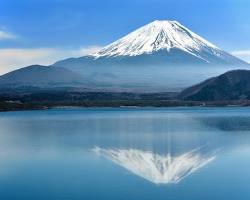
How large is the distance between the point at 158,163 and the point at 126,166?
125 centimetres

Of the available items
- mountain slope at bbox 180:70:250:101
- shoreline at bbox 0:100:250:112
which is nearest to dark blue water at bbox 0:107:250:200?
shoreline at bbox 0:100:250:112

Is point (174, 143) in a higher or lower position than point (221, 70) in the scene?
lower

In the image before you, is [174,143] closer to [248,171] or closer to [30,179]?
[248,171]

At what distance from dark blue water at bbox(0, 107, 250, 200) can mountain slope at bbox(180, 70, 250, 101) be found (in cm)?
5992

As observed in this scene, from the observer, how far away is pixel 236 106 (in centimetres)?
7888

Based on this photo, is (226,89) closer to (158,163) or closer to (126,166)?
(158,163)

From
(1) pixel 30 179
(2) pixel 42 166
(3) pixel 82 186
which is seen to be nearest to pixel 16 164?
(2) pixel 42 166

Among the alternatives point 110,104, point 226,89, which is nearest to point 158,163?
point 110,104

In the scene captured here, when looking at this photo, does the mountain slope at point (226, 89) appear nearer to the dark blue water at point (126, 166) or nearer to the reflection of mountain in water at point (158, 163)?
the dark blue water at point (126, 166)

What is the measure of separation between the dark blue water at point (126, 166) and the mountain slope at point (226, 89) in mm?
59924

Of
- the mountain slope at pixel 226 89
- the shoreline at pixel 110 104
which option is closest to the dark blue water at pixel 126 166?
the shoreline at pixel 110 104

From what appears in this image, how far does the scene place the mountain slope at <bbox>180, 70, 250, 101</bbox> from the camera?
89.9 m

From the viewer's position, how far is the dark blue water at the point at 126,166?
14.2 meters

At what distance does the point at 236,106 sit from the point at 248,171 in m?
62.8
